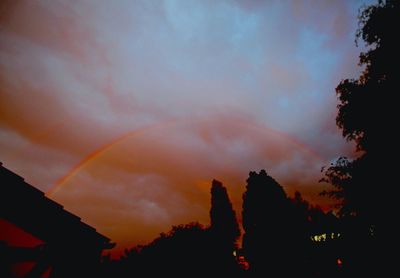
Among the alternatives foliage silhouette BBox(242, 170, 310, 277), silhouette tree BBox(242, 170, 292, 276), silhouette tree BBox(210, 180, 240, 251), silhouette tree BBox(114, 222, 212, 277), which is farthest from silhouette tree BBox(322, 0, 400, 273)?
silhouette tree BBox(210, 180, 240, 251)

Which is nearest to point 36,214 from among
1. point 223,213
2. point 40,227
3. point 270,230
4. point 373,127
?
point 40,227

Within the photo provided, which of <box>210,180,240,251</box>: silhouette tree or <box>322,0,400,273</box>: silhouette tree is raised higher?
<box>210,180,240,251</box>: silhouette tree

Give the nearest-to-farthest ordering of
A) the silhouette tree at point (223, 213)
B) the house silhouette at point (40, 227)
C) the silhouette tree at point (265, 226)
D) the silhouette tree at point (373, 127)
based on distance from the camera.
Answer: the house silhouette at point (40, 227), the silhouette tree at point (373, 127), the silhouette tree at point (265, 226), the silhouette tree at point (223, 213)

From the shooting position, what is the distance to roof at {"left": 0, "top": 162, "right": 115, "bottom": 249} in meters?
5.98

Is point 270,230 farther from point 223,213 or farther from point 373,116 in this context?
point 373,116

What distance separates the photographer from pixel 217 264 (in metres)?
17.3

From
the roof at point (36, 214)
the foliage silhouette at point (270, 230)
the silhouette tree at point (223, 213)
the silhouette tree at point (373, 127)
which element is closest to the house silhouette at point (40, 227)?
the roof at point (36, 214)

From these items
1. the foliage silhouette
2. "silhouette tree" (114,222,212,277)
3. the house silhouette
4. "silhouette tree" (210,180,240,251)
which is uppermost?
"silhouette tree" (210,180,240,251)

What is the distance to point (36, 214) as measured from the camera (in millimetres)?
6152

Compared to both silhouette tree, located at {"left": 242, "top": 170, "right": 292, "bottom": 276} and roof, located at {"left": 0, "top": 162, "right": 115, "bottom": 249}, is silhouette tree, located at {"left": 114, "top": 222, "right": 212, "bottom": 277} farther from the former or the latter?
roof, located at {"left": 0, "top": 162, "right": 115, "bottom": 249}

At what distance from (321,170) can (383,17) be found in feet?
24.0

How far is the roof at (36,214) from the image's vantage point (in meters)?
5.98

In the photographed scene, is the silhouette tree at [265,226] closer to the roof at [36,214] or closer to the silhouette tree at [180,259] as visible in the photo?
the silhouette tree at [180,259]

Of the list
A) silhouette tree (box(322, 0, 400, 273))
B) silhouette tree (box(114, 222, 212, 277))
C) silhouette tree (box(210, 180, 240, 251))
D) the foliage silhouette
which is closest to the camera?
silhouette tree (box(322, 0, 400, 273))
